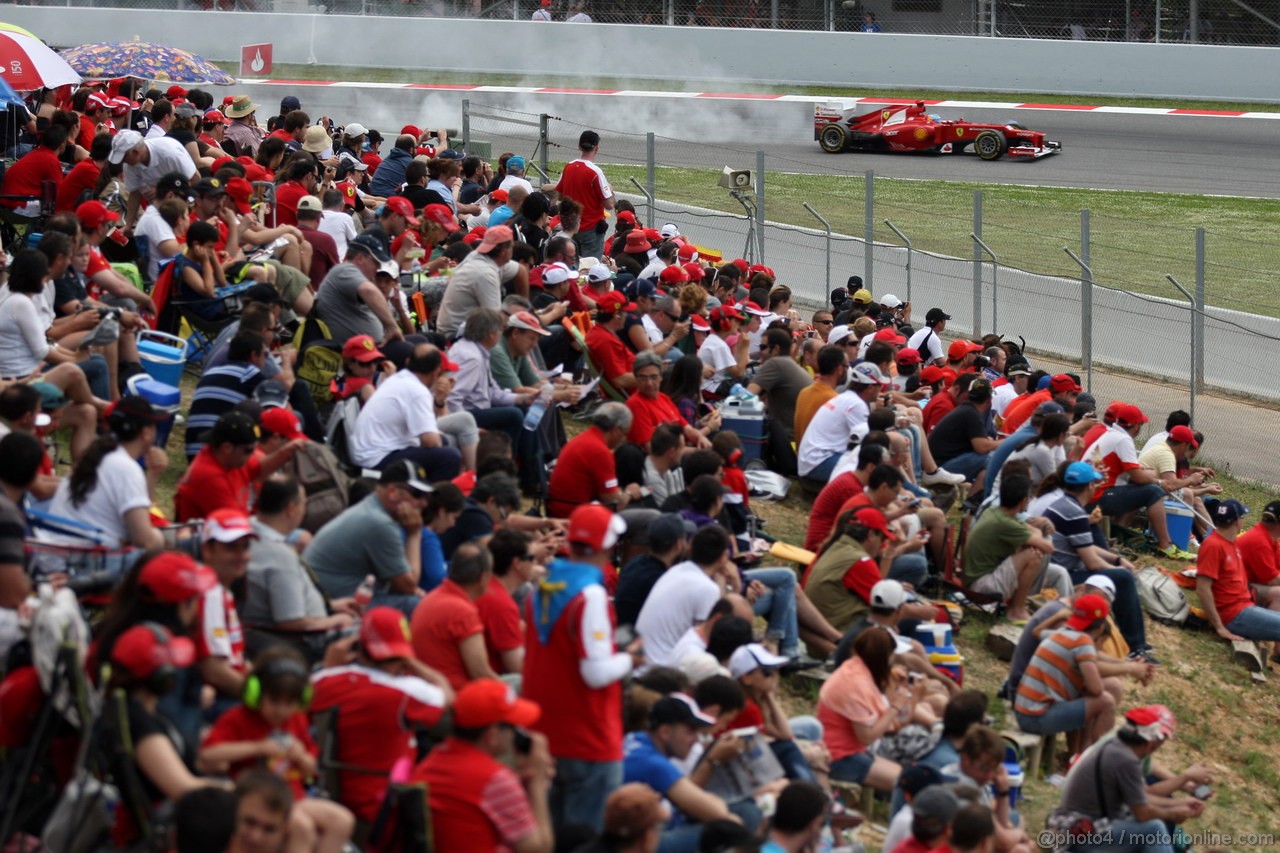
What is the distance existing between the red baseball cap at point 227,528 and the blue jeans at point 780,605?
11.4 feet

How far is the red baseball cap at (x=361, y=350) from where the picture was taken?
32.1 feet

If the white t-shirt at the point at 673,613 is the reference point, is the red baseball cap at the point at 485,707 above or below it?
above

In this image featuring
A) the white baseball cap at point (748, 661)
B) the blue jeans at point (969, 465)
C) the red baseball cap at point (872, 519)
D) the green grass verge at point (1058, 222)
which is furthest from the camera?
the green grass verge at point (1058, 222)

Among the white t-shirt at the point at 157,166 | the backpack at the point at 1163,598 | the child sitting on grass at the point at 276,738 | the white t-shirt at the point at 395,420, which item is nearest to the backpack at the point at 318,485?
the white t-shirt at the point at 395,420

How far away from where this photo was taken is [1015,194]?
92.1ft

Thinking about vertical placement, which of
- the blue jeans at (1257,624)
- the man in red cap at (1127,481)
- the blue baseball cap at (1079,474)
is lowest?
the blue jeans at (1257,624)

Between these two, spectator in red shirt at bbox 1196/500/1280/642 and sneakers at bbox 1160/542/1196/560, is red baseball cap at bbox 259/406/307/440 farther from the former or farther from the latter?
sneakers at bbox 1160/542/1196/560

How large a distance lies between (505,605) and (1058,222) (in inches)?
744

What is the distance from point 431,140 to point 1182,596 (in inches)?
540

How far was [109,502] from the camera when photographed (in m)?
7.12

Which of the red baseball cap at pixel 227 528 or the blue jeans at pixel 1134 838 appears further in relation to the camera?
the blue jeans at pixel 1134 838

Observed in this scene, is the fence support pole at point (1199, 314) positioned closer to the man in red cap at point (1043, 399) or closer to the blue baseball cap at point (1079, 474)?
the man in red cap at point (1043, 399)

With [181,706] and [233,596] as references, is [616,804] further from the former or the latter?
[233,596]

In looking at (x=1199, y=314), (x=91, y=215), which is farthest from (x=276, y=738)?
(x=1199, y=314)
